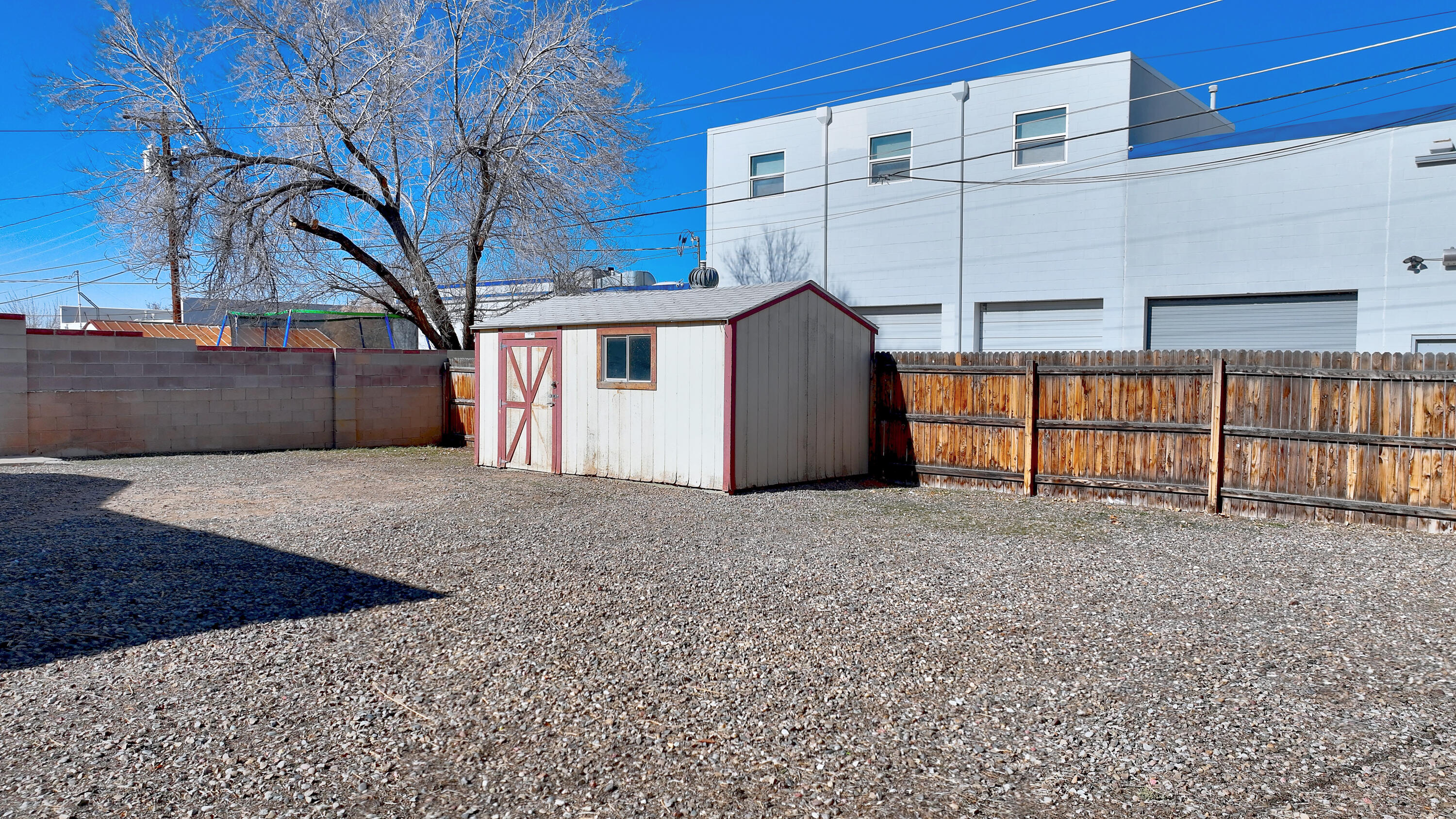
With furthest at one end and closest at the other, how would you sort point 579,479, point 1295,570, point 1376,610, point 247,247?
1. point 247,247
2. point 579,479
3. point 1295,570
4. point 1376,610

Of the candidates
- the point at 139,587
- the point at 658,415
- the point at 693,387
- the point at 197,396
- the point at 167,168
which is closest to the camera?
the point at 139,587

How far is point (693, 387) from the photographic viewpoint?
1096 centimetres

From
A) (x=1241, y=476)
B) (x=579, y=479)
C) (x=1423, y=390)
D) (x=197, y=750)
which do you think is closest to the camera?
(x=197, y=750)

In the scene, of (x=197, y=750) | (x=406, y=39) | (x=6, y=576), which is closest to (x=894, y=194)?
(x=406, y=39)

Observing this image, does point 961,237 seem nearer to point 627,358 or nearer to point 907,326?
point 907,326

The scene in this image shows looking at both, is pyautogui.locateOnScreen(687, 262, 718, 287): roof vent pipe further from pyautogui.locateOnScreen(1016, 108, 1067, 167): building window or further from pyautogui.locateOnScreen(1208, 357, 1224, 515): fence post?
pyautogui.locateOnScreen(1208, 357, 1224, 515): fence post

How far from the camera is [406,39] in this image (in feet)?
54.6

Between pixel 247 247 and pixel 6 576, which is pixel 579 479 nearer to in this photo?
pixel 6 576

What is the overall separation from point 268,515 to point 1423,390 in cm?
1058

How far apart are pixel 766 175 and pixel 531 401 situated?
32.1ft

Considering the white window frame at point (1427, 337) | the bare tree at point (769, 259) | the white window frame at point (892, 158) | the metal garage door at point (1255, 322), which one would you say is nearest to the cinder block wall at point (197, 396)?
the bare tree at point (769, 259)

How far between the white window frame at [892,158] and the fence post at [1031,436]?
8.64 metres

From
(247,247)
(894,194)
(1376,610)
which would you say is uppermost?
(894,194)

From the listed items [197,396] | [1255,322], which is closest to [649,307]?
[197,396]
